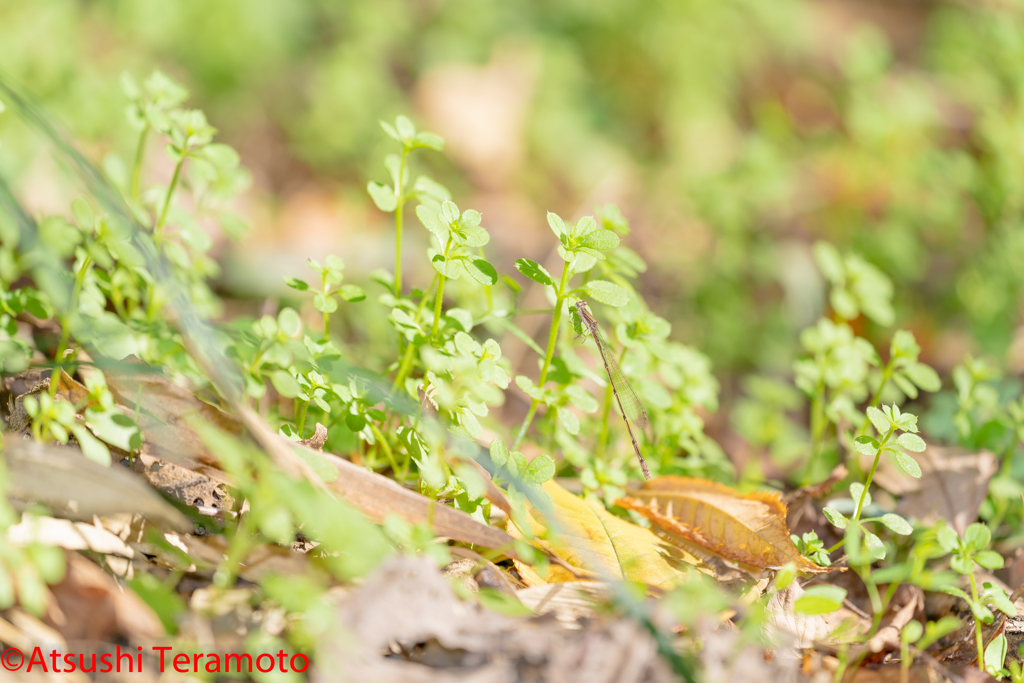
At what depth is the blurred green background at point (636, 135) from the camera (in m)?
3.76

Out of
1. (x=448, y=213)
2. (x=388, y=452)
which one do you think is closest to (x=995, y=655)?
(x=388, y=452)

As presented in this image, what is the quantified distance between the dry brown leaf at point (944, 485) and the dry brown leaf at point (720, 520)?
0.54 metres

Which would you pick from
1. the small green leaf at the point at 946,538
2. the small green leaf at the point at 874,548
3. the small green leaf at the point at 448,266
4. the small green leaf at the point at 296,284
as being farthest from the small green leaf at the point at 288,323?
the small green leaf at the point at 946,538

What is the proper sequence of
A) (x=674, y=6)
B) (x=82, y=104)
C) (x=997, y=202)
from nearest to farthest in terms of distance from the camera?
(x=82, y=104) < (x=997, y=202) < (x=674, y=6)

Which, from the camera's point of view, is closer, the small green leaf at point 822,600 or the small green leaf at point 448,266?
the small green leaf at point 822,600

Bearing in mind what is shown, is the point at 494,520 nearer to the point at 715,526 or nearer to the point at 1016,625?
the point at 715,526

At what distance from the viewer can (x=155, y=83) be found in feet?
6.27

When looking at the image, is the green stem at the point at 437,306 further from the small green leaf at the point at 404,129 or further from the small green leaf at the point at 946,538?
the small green leaf at the point at 946,538

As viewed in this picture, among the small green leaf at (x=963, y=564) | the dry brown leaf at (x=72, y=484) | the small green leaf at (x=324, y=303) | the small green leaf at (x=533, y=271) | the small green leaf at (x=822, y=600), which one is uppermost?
the small green leaf at (x=533, y=271)

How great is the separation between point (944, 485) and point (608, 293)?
1.29 m

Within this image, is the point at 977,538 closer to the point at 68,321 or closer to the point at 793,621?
the point at 793,621

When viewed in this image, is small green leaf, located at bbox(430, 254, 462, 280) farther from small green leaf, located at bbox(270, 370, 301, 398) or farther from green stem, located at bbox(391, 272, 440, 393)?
small green leaf, located at bbox(270, 370, 301, 398)

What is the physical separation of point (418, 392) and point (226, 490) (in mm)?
472

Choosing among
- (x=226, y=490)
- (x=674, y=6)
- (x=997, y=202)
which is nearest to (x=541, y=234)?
(x=674, y=6)
